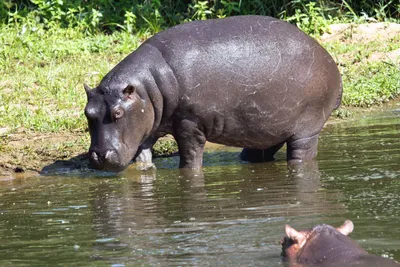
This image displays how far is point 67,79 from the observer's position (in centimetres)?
1145

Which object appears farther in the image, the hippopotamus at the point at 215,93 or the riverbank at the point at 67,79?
the riverbank at the point at 67,79

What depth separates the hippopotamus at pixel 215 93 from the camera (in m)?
8.12

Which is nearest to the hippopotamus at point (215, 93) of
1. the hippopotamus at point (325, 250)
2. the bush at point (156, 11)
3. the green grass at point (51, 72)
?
the green grass at point (51, 72)

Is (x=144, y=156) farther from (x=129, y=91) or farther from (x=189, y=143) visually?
(x=129, y=91)

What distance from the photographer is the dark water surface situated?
5250mm

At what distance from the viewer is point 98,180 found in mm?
8258

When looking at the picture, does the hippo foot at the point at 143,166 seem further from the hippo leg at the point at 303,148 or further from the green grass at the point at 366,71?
the green grass at the point at 366,71

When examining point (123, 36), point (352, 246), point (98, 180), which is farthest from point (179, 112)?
point (123, 36)

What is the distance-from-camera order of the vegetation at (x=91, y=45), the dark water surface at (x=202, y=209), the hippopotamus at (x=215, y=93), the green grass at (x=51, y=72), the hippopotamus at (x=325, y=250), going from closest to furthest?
the hippopotamus at (x=325, y=250)
the dark water surface at (x=202, y=209)
the hippopotamus at (x=215, y=93)
the green grass at (x=51, y=72)
the vegetation at (x=91, y=45)

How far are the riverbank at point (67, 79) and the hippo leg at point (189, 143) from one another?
1.04 meters

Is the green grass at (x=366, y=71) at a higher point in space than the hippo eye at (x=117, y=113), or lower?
higher

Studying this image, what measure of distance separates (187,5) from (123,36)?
173cm

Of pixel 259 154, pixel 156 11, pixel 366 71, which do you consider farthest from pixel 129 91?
pixel 156 11

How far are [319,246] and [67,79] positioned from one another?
7.24 meters
